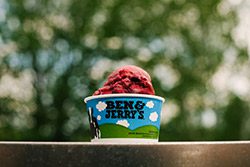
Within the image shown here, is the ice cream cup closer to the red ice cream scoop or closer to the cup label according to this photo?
the cup label

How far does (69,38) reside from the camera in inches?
612

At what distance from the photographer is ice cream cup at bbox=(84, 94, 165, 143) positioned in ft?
6.44

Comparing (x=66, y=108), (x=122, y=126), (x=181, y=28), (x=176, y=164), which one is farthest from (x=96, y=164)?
(x=181, y=28)

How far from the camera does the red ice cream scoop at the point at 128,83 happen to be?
7.08ft

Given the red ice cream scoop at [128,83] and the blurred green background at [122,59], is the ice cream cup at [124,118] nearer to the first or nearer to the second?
the red ice cream scoop at [128,83]

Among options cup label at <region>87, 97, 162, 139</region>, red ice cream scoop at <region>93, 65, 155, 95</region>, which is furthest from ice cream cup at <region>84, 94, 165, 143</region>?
red ice cream scoop at <region>93, 65, 155, 95</region>

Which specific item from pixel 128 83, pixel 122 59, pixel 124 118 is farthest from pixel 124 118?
pixel 122 59

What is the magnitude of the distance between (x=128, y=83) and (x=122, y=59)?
530 inches

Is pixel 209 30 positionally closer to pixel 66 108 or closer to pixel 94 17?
pixel 94 17

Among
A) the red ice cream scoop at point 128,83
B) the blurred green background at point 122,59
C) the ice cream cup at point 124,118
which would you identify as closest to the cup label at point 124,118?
the ice cream cup at point 124,118

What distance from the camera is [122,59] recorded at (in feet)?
51.2

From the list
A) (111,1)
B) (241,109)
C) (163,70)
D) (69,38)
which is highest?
(111,1)

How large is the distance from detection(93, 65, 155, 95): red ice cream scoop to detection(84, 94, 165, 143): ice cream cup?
10 centimetres

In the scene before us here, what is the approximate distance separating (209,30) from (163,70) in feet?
7.06
